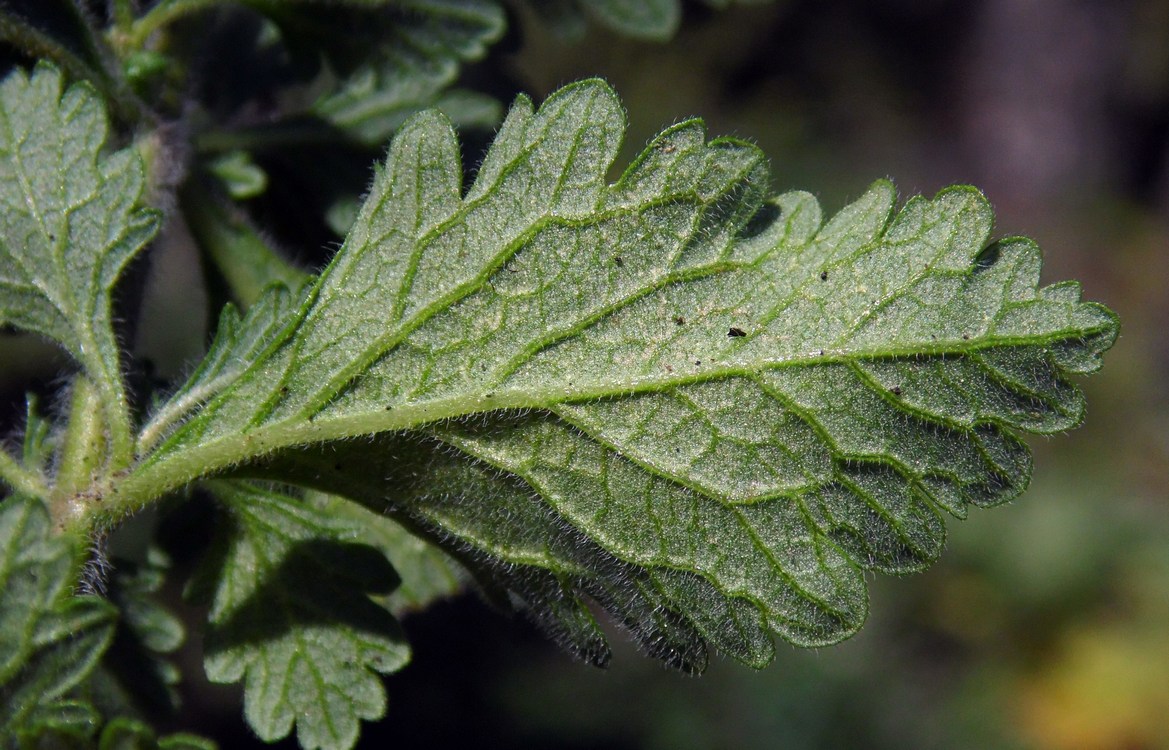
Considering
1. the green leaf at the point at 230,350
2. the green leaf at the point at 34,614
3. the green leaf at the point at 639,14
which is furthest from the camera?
the green leaf at the point at 639,14

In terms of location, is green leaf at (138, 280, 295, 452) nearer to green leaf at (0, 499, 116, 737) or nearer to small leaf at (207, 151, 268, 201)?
green leaf at (0, 499, 116, 737)

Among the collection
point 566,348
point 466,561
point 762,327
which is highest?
point 762,327

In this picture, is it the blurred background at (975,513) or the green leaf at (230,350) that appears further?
the blurred background at (975,513)

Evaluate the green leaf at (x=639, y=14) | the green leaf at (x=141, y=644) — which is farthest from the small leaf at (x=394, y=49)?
the green leaf at (x=141, y=644)

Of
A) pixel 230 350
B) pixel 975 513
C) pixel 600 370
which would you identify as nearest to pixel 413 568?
pixel 230 350

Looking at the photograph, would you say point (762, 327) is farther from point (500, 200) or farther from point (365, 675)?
point (365, 675)

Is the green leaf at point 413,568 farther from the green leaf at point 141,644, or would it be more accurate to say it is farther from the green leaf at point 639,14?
the green leaf at point 639,14

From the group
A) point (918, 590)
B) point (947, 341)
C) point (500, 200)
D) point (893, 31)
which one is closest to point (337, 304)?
point (500, 200)
